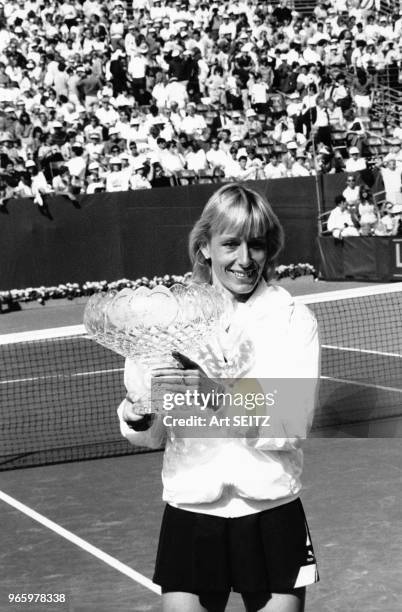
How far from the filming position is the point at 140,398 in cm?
305

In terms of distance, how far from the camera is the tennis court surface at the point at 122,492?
19.7 ft

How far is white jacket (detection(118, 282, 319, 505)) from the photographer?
10.2 feet

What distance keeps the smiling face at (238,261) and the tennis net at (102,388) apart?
3928mm

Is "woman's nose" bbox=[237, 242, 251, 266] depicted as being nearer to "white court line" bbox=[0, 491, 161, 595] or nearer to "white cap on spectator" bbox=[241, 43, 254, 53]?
"white court line" bbox=[0, 491, 161, 595]

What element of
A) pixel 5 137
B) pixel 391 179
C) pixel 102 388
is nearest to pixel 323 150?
pixel 391 179

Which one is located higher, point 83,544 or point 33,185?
point 33,185

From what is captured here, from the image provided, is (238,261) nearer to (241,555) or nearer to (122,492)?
(241,555)

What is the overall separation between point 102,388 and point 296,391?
9.44m

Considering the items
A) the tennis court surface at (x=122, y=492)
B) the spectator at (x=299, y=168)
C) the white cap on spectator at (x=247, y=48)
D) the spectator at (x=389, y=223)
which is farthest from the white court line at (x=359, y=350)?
the white cap on spectator at (x=247, y=48)

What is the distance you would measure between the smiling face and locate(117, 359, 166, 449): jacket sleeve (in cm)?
38

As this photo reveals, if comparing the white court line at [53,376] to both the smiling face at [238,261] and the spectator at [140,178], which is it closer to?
the spectator at [140,178]

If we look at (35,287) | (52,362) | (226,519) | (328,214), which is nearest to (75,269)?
(35,287)

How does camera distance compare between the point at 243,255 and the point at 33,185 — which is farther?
the point at 33,185

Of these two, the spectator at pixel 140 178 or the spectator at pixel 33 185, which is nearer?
the spectator at pixel 33 185
